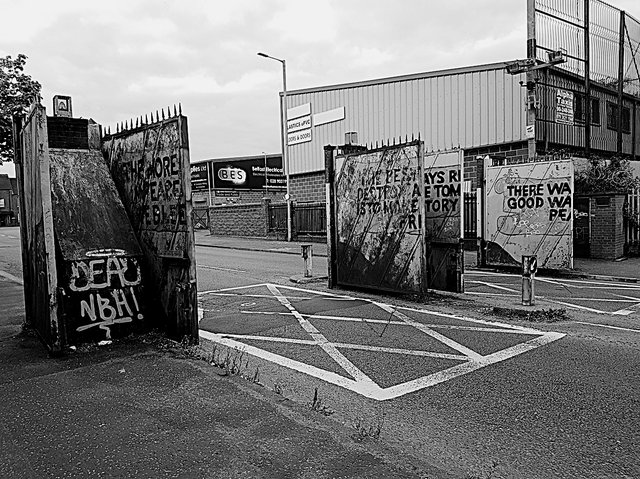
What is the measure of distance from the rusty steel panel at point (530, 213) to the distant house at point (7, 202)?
52.2 meters

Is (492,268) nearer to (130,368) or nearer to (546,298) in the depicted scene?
(546,298)

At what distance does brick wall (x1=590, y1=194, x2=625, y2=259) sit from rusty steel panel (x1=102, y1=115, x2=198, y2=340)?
13.0 meters

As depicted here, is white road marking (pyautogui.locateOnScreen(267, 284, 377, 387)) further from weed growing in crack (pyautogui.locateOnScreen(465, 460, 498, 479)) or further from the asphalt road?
weed growing in crack (pyautogui.locateOnScreen(465, 460, 498, 479))

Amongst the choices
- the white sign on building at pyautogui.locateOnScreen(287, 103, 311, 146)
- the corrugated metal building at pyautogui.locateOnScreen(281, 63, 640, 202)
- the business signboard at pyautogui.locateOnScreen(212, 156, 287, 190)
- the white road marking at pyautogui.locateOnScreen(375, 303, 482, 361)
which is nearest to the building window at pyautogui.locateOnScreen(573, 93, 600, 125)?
the corrugated metal building at pyautogui.locateOnScreen(281, 63, 640, 202)

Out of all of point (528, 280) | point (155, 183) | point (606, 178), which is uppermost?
point (606, 178)

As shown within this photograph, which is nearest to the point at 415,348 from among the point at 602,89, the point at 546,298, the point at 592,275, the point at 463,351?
the point at 463,351

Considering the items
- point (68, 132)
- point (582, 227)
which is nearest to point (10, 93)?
point (68, 132)

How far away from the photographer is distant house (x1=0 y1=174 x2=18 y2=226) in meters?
54.9

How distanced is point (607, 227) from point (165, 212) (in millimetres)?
13183

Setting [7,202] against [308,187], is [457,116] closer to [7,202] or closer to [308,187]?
[308,187]

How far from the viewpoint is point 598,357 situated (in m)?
6.14

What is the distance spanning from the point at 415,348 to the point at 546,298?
4.59 meters

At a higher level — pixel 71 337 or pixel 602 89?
pixel 602 89

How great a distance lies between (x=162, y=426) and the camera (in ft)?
13.8
